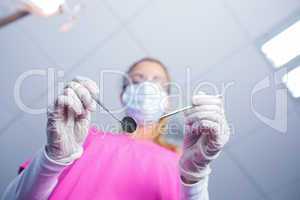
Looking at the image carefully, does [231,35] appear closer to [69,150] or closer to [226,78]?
[226,78]

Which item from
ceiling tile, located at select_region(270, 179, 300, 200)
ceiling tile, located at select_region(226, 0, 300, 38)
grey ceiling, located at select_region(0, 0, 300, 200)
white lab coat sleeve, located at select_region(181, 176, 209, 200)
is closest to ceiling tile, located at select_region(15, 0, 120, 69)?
grey ceiling, located at select_region(0, 0, 300, 200)

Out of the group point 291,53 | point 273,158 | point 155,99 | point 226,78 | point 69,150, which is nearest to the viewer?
point 69,150

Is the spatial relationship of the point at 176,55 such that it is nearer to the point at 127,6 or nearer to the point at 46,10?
the point at 127,6

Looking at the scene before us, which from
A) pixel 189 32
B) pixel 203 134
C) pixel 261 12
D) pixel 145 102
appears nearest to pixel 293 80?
pixel 261 12

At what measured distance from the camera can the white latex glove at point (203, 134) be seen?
870 mm

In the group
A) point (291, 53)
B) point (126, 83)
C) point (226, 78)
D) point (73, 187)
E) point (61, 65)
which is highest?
point (291, 53)

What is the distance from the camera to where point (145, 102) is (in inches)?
51.3

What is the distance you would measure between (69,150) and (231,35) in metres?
1.07

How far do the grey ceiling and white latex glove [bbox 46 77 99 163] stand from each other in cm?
86

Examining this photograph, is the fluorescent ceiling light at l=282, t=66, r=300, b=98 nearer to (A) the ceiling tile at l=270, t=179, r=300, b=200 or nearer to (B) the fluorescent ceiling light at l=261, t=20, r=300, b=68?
(B) the fluorescent ceiling light at l=261, t=20, r=300, b=68

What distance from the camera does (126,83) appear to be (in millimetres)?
1546

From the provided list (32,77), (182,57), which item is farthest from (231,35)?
(32,77)

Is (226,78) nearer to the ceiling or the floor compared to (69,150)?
nearer to the ceiling

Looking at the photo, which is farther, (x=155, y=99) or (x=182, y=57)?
(x=182, y=57)
